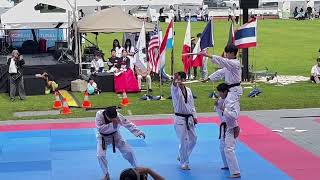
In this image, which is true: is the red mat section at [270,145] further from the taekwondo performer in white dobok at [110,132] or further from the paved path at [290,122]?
the taekwondo performer in white dobok at [110,132]

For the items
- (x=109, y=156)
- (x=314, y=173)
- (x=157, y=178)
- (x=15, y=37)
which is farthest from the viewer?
(x=15, y=37)

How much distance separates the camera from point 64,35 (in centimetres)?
3631

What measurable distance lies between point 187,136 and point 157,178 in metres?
5.99

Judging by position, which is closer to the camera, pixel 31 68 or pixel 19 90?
pixel 19 90

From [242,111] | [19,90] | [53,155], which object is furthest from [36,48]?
[53,155]

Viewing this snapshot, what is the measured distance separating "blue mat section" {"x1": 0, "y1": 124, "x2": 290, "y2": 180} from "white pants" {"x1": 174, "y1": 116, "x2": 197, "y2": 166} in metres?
0.33

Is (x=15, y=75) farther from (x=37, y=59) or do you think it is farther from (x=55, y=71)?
(x=37, y=59)

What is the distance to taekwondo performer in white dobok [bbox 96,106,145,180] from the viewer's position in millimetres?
10734

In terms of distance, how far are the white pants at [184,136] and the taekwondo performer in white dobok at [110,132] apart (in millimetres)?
1075

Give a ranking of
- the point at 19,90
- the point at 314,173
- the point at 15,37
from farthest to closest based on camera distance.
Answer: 1. the point at 15,37
2. the point at 19,90
3. the point at 314,173

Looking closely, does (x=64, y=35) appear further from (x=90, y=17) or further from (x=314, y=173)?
(x=314, y=173)

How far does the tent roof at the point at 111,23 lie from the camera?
25062 mm

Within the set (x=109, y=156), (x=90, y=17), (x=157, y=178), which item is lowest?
(x=109, y=156)

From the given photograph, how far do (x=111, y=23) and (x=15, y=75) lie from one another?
218 inches
